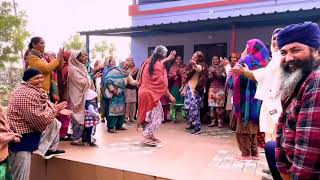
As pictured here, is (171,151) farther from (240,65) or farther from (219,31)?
(219,31)

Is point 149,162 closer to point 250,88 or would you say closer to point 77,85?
point 250,88

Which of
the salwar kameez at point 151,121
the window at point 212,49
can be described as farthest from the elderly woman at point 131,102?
the window at point 212,49

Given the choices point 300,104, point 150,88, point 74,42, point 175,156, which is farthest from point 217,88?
point 74,42

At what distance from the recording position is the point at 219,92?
302 inches

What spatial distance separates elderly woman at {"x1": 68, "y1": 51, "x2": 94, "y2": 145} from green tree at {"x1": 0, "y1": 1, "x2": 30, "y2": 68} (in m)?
10.5

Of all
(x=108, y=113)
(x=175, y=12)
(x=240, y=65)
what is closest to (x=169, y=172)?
(x=240, y=65)

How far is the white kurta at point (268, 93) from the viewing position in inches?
150

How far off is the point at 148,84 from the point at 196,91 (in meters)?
1.62

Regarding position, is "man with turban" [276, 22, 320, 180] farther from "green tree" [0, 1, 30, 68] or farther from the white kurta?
"green tree" [0, 1, 30, 68]

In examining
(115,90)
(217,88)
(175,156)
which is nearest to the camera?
(175,156)

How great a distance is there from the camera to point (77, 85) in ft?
18.0

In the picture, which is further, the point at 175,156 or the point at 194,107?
the point at 194,107

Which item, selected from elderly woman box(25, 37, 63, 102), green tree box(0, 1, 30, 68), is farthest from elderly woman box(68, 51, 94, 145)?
green tree box(0, 1, 30, 68)

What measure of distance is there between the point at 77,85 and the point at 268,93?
3003 millimetres
